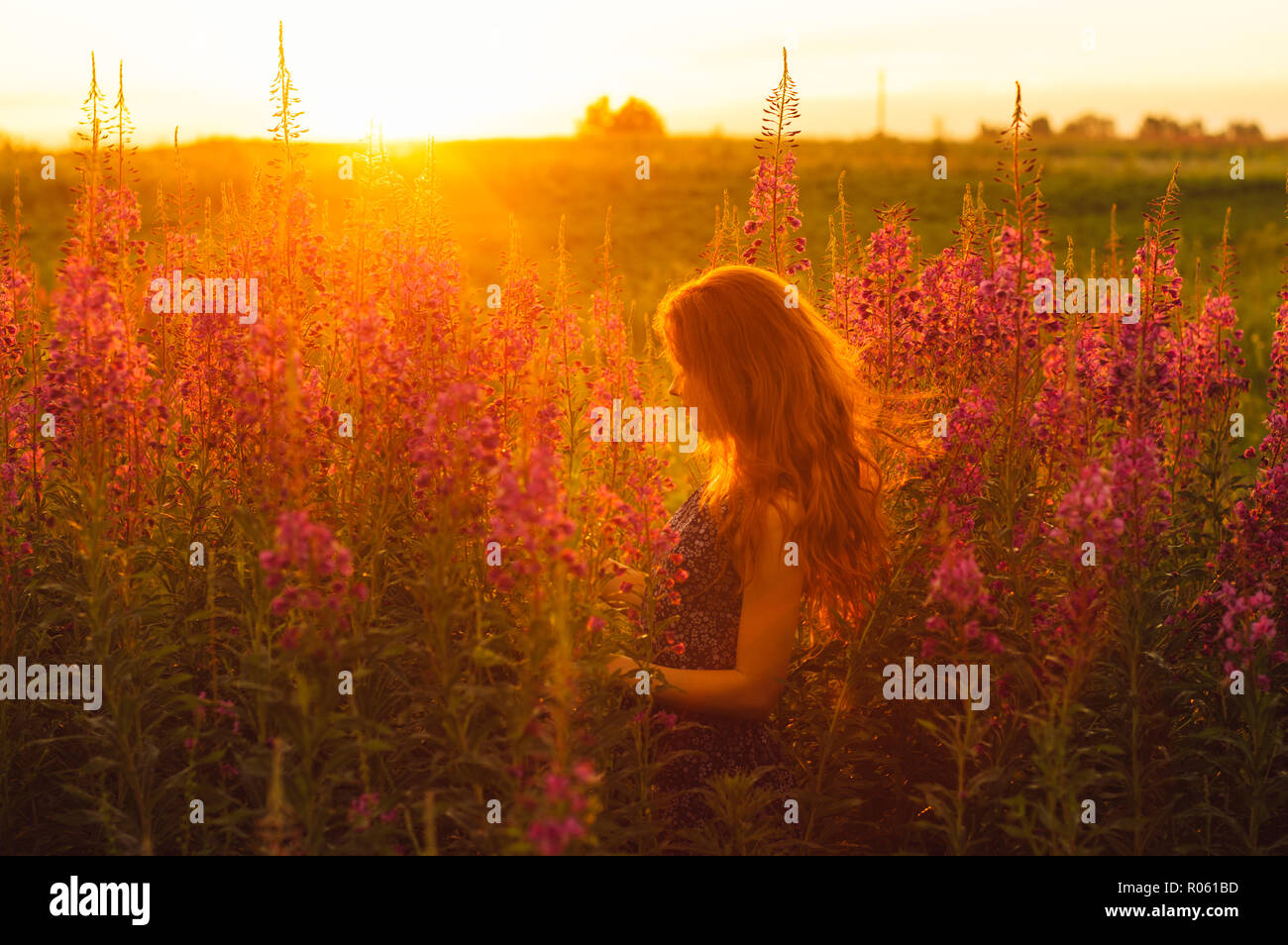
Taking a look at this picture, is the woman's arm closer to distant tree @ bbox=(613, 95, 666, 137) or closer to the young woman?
the young woman

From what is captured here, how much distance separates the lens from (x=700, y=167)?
4772 centimetres

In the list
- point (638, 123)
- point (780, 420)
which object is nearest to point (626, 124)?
point (638, 123)

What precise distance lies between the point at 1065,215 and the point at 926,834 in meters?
36.8

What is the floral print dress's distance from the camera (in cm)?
425

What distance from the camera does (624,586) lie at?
4.37 meters

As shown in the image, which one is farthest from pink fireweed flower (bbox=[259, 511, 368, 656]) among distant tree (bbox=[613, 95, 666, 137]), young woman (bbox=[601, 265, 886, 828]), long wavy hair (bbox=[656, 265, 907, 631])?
distant tree (bbox=[613, 95, 666, 137])

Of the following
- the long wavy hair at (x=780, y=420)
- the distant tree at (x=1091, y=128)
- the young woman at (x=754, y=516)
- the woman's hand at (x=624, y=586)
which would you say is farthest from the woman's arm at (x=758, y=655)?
the distant tree at (x=1091, y=128)

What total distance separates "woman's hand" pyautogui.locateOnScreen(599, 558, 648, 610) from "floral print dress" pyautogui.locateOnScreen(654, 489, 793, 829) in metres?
0.14

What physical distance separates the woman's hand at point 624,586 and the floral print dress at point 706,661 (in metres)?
0.14

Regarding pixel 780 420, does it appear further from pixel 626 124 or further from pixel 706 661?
pixel 626 124

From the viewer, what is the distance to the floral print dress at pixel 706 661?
13.9 ft

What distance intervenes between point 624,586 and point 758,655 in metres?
0.60

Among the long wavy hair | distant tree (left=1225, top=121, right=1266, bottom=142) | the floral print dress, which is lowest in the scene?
the floral print dress
